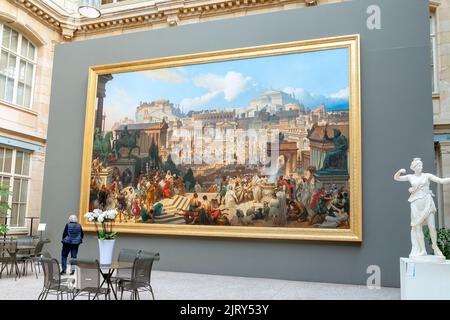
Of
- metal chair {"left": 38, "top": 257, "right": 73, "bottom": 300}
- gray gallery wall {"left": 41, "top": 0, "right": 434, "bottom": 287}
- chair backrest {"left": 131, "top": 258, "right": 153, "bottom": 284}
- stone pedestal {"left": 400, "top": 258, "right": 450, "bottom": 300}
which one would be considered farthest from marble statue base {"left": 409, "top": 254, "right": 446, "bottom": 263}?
metal chair {"left": 38, "top": 257, "right": 73, "bottom": 300}

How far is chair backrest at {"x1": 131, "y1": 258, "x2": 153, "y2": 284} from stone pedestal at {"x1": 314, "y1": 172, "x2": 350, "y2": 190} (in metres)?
5.34

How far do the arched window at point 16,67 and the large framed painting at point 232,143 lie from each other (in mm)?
4638

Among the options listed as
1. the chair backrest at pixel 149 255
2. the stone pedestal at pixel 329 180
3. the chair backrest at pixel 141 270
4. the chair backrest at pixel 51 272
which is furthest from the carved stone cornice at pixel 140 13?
the chair backrest at pixel 51 272

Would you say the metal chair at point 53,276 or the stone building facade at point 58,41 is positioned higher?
the stone building facade at point 58,41

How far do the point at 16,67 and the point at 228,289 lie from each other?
42.4 feet

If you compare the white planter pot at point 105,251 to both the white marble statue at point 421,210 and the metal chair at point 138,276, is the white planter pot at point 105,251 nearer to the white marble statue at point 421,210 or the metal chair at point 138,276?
the metal chair at point 138,276

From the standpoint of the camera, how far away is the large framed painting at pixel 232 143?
1182 centimetres

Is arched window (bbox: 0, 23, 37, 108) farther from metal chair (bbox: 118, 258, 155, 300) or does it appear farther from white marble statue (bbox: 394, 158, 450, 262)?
white marble statue (bbox: 394, 158, 450, 262)

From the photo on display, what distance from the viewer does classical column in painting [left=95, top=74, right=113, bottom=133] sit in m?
14.7

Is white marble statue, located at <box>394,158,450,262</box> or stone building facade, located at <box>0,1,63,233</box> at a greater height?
stone building facade, located at <box>0,1,63,233</box>

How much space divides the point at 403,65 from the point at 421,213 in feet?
14.3

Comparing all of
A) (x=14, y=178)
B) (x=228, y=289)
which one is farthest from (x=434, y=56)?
(x=14, y=178)

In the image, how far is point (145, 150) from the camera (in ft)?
45.7
